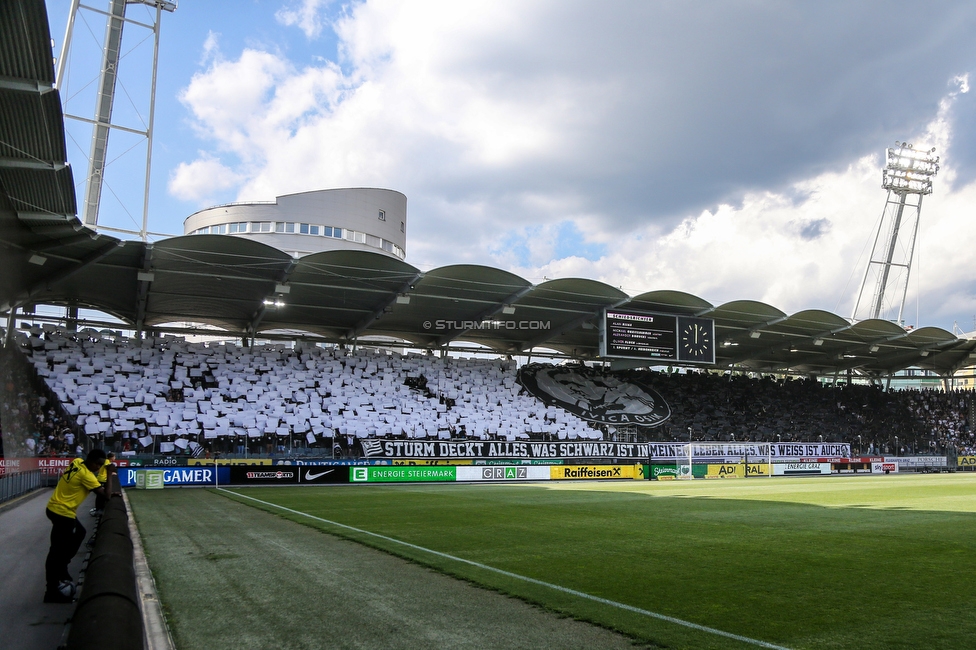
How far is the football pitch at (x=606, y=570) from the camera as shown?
618 centimetres

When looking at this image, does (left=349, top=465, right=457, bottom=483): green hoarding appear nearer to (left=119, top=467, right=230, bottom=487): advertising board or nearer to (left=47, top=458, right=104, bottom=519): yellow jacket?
(left=119, top=467, right=230, bottom=487): advertising board

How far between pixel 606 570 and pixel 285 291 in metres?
27.0

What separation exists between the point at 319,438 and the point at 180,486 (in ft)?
27.5

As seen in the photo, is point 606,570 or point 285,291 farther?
point 285,291

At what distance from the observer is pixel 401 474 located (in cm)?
3084

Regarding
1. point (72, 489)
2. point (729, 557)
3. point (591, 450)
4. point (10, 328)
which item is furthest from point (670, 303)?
point (72, 489)

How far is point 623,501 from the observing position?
20.1 meters

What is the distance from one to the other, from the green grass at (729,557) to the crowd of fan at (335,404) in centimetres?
1525

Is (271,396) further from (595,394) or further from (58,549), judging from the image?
(58,549)

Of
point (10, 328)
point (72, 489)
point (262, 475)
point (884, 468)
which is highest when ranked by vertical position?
point (10, 328)

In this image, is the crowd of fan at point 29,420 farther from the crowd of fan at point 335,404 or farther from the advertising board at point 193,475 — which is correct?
the advertising board at point 193,475

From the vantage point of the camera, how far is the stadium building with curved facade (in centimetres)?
5644

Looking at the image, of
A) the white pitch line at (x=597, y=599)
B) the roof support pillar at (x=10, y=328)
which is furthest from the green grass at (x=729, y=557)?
the roof support pillar at (x=10, y=328)

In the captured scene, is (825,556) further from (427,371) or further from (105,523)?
(427,371)
